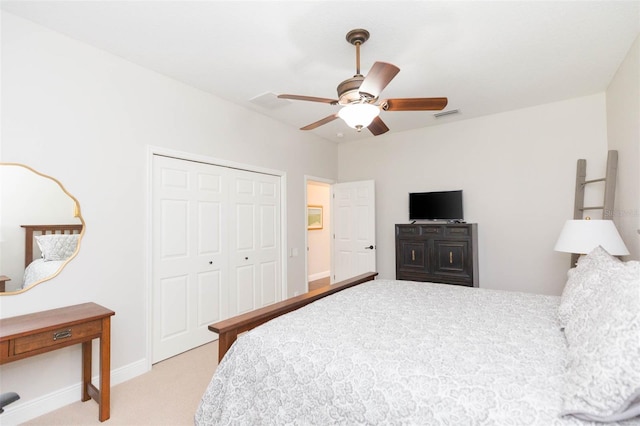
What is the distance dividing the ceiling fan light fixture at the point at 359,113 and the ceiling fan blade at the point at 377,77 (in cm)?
10

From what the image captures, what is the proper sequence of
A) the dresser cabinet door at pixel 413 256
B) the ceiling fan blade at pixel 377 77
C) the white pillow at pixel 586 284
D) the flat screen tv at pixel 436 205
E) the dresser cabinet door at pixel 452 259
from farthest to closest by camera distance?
the flat screen tv at pixel 436 205, the dresser cabinet door at pixel 413 256, the dresser cabinet door at pixel 452 259, the ceiling fan blade at pixel 377 77, the white pillow at pixel 586 284

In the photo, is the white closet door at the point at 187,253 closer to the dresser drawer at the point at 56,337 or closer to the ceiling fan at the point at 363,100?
the dresser drawer at the point at 56,337

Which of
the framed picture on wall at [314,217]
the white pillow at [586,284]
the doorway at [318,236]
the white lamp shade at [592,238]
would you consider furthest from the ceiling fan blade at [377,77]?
the framed picture on wall at [314,217]

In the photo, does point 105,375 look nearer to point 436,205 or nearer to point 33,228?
point 33,228

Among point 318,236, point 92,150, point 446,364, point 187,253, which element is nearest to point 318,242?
point 318,236

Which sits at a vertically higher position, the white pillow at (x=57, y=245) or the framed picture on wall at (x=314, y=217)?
the framed picture on wall at (x=314, y=217)

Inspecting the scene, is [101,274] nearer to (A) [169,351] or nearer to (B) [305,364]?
(A) [169,351]

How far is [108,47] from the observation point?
264 centimetres

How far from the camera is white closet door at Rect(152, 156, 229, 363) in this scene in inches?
123

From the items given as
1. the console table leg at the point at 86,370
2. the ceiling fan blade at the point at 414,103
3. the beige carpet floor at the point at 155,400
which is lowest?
the beige carpet floor at the point at 155,400

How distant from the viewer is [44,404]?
2303mm

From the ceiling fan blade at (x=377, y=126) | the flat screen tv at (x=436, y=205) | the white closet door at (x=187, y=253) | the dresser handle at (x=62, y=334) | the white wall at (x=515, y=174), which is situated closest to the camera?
the dresser handle at (x=62, y=334)

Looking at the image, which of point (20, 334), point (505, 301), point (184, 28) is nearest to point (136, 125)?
point (184, 28)

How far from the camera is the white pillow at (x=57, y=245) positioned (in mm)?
2365
